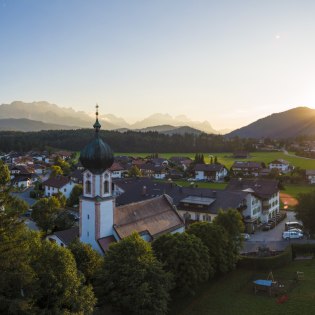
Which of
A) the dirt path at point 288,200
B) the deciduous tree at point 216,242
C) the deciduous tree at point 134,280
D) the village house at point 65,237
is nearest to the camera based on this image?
the deciduous tree at point 134,280

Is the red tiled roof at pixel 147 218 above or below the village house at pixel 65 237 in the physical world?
above

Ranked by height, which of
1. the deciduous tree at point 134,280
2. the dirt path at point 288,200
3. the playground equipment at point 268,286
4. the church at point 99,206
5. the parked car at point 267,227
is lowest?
the playground equipment at point 268,286


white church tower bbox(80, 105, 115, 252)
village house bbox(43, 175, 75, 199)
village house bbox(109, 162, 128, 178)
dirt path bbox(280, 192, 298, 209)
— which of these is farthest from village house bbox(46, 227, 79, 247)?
village house bbox(109, 162, 128, 178)

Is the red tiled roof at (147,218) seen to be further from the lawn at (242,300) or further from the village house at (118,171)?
the village house at (118,171)

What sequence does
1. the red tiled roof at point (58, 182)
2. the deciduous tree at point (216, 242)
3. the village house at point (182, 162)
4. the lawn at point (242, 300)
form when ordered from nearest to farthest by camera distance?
the lawn at point (242, 300), the deciduous tree at point (216, 242), the red tiled roof at point (58, 182), the village house at point (182, 162)

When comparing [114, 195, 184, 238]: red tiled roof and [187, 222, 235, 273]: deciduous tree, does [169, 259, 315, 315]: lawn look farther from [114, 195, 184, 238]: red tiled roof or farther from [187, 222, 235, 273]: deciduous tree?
[114, 195, 184, 238]: red tiled roof

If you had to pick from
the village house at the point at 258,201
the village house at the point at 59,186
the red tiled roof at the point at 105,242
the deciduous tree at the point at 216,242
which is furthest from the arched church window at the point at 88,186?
the village house at the point at 59,186
